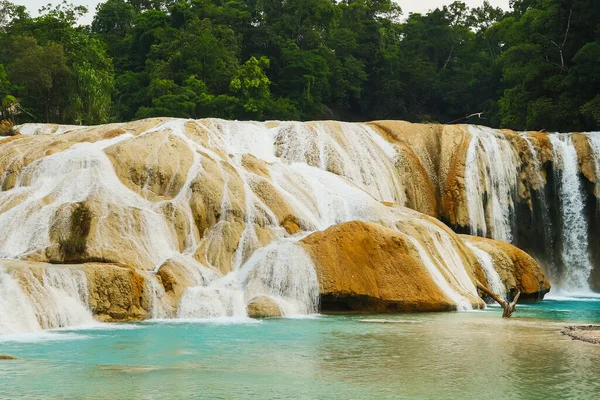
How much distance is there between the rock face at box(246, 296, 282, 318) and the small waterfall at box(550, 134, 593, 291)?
17.7m

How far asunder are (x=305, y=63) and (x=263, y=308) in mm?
43044

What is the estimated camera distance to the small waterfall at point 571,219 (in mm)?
33719

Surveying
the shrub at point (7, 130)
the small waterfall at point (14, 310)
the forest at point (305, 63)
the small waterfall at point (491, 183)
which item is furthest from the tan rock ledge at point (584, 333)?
the forest at point (305, 63)

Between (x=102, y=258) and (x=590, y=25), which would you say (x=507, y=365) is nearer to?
(x=102, y=258)

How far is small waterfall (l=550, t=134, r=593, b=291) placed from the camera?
33.7 metres

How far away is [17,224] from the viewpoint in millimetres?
21609

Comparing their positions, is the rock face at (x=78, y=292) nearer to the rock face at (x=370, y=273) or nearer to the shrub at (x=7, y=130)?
the rock face at (x=370, y=273)

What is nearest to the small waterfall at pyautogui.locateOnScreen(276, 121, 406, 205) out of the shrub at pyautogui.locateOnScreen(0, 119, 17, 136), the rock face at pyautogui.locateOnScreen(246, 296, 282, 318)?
the shrub at pyautogui.locateOnScreen(0, 119, 17, 136)

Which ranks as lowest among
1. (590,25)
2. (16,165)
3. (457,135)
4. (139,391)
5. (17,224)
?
(139,391)

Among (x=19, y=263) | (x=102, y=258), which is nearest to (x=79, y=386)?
(x=19, y=263)

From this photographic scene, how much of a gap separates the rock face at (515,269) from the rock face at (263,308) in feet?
27.6

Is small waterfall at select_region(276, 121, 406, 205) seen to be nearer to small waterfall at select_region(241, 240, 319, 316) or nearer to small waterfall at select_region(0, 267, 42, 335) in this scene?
small waterfall at select_region(241, 240, 319, 316)

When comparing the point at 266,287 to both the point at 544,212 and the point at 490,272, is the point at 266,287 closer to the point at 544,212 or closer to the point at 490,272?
the point at 490,272

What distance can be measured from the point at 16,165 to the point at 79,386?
51.4 feet
